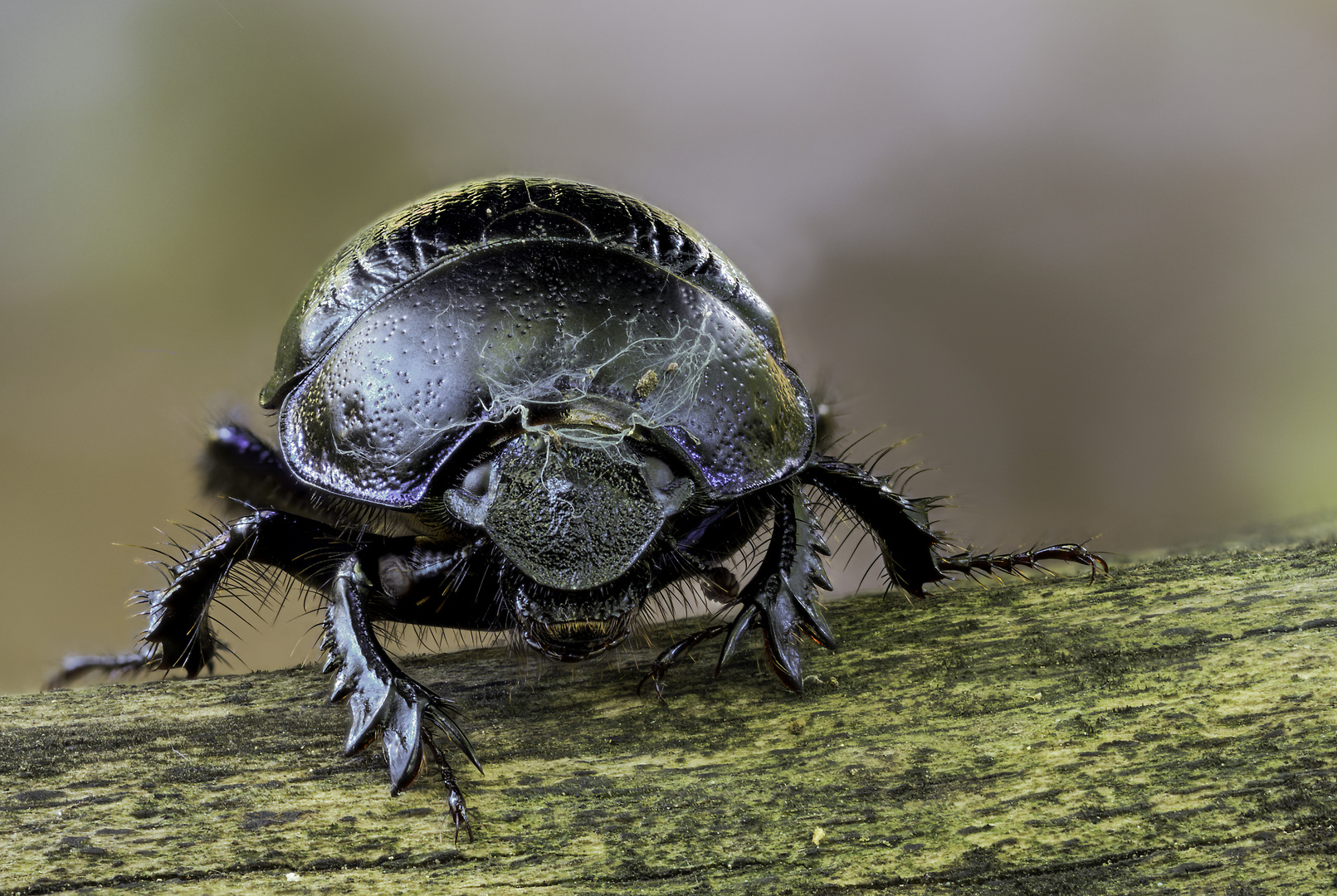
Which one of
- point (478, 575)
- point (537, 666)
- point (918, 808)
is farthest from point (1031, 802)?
point (478, 575)

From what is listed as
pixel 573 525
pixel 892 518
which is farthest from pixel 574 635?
pixel 892 518

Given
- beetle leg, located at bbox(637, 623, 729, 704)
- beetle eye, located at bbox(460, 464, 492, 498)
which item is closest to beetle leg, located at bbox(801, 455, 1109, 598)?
beetle leg, located at bbox(637, 623, 729, 704)

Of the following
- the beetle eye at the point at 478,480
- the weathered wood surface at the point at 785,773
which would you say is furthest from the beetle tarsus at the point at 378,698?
the beetle eye at the point at 478,480

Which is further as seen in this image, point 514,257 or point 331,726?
point 514,257

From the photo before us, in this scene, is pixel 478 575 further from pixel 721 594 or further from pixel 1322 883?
pixel 1322 883

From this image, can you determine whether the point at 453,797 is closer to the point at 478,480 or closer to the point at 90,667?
the point at 478,480

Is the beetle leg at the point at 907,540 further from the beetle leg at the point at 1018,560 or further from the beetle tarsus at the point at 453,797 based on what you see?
the beetle tarsus at the point at 453,797
